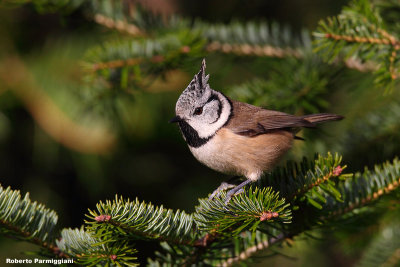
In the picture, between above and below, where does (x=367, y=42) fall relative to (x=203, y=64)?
below

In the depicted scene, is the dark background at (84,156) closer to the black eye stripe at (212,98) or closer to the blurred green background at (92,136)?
the blurred green background at (92,136)

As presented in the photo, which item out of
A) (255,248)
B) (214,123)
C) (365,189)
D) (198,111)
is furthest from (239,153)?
(365,189)

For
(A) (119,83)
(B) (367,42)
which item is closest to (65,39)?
(A) (119,83)

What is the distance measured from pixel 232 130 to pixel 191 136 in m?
0.33

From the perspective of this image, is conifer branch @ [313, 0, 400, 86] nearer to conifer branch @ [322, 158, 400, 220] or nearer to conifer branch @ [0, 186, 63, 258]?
conifer branch @ [322, 158, 400, 220]

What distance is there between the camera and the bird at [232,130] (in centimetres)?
313

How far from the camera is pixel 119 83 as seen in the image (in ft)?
10.7

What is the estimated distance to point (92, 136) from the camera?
144 inches

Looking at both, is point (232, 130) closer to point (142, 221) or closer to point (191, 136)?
point (191, 136)

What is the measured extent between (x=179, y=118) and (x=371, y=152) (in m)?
1.49

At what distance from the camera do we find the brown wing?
331 cm

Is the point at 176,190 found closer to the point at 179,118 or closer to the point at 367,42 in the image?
the point at 179,118

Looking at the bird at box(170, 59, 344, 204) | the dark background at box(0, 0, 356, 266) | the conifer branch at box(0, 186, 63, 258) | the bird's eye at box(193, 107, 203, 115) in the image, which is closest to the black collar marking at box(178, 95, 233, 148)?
the bird at box(170, 59, 344, 204)

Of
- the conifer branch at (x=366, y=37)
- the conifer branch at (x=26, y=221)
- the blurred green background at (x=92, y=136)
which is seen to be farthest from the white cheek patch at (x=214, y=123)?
the conifer branch at (x=26, y=221)
